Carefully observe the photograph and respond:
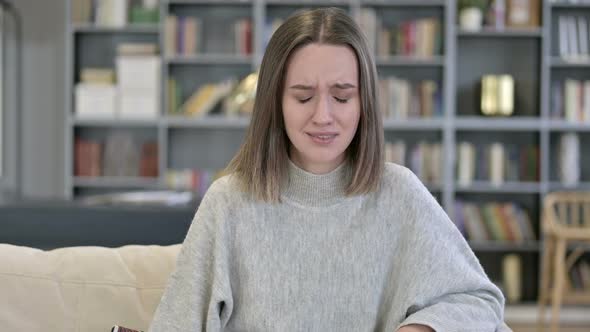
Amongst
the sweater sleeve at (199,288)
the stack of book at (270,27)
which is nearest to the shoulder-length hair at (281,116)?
the sweater sleeve at (199,288)

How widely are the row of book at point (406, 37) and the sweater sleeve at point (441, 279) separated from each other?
4.29 meters

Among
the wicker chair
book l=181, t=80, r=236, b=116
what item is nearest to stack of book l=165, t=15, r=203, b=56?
book l=181, t=80, r=236, b=116

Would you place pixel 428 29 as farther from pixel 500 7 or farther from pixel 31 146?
pixel 31 146

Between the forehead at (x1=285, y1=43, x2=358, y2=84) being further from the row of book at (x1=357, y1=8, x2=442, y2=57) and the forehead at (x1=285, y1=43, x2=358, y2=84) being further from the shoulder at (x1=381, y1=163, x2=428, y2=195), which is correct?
the row of book at (x1=357, y1=8, x2=442, y2=57)

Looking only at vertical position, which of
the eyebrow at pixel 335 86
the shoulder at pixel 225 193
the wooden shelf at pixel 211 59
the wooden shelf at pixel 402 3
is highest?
the wooden shelf at pixel 402 3

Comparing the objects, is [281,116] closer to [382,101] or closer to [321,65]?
[321,65]

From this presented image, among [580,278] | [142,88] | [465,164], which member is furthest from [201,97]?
[580,278]

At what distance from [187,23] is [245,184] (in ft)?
14.4

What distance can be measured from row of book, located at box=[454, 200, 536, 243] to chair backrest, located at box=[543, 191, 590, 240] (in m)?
0.21

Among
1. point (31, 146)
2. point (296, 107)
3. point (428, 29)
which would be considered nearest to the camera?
point (296, 107)

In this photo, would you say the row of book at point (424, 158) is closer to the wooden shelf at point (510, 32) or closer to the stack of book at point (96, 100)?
the wooden shelf at point (510, 32)

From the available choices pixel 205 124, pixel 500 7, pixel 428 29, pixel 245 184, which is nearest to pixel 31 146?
pixel 205 124

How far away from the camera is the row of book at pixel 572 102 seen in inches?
229

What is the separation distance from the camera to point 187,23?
5941mm
